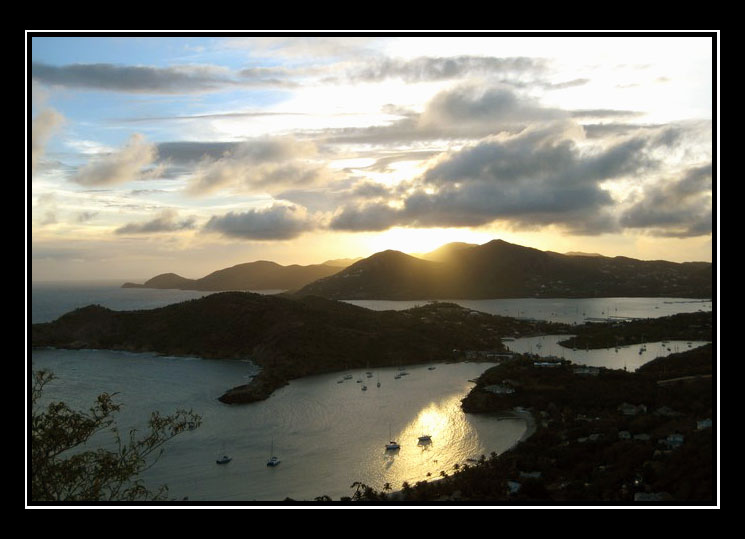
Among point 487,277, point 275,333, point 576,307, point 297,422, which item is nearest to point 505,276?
point 487,277

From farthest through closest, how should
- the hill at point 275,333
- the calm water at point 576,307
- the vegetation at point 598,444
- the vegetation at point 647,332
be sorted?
the calm water at point 576,307
the vegetation at point 647,332
the hill at point 275,333
the vegetation at point 598,444

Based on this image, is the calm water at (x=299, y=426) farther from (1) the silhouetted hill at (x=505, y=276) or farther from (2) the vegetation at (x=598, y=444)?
(1) the silhouetted hill at (x=505, y=276)

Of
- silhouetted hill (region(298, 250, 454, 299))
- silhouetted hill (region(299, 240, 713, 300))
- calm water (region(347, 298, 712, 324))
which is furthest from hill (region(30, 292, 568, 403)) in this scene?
silhouetted hill (region(299, 240, 713, 300))

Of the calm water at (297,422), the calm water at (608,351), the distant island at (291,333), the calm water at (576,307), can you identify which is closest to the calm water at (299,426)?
the calm water at (297,422)

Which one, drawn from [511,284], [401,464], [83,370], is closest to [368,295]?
[511,284]

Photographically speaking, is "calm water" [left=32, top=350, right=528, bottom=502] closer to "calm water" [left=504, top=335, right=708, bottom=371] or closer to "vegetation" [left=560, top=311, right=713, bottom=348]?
"calm water" [left=504, top=335, right=708, bottom=371]
